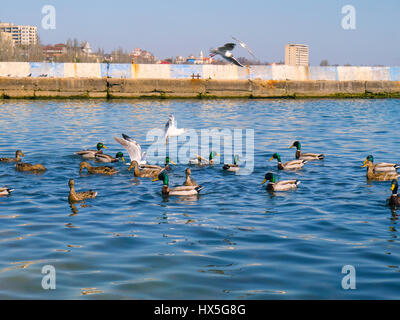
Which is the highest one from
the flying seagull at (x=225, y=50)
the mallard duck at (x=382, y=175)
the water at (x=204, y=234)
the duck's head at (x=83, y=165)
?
the flying seagull at (x=225, y=50)

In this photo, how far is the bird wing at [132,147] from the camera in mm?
14572

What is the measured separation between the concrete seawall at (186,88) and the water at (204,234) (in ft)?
59.0

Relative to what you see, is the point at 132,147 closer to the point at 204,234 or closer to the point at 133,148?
the point at 133,148

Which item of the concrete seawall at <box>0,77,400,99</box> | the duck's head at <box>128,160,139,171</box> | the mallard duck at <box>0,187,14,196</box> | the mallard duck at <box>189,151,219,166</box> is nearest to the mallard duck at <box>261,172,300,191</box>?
the mallard duck at <box>189,151,219,166</box>

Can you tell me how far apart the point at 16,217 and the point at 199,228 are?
3.45 metres

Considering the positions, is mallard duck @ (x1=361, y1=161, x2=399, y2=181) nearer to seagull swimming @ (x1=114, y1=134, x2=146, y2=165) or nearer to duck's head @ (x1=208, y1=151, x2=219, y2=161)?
duck's head @ (x1=208, y1=151, x2=219, y2=161)

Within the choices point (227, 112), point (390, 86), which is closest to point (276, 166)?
point (227, 112)

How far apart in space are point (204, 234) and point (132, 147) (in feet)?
20.3

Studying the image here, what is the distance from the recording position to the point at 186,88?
3794 cm

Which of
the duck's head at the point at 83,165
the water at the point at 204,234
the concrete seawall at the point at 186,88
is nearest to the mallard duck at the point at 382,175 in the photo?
the water at the point at 204,234

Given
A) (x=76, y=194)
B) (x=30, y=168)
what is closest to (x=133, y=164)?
(x=30, y=168)

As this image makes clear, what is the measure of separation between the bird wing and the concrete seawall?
2214cm

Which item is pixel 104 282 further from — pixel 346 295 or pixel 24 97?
pixel 24 97

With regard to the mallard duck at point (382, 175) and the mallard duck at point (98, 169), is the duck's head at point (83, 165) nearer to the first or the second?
the mallard duck at point (98, 169)
